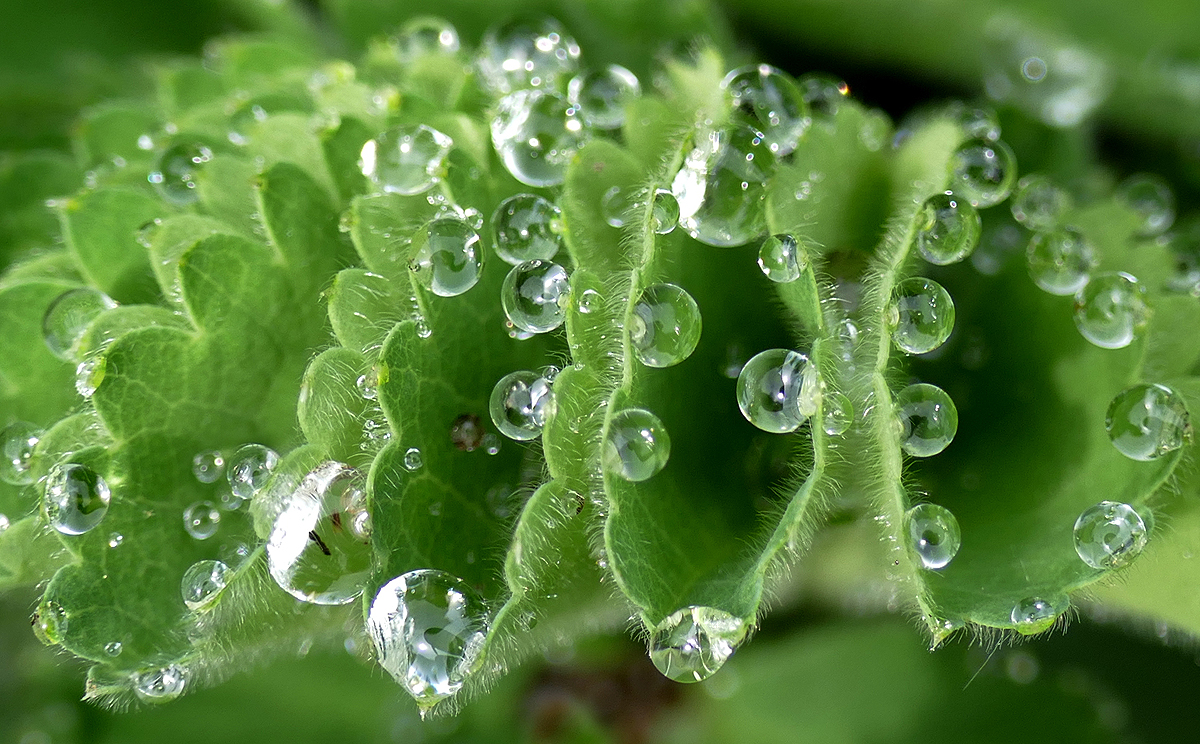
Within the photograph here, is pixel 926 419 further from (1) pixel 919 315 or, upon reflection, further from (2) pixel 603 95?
(2) pixel 603 95

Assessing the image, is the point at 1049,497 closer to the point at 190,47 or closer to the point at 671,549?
the point at 671,549

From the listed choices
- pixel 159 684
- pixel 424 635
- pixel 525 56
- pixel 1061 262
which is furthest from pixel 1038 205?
pixel 159 684

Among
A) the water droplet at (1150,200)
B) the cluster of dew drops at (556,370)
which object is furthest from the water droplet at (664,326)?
the water droplet at (1150,200)

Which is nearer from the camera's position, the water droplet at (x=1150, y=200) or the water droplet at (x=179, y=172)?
the water droplet at (x=179, y=172)

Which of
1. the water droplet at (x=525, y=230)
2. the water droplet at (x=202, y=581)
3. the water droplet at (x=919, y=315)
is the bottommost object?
the water droplet at (x=202, y=581)

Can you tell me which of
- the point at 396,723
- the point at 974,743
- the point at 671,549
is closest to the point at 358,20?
the point at 671,549

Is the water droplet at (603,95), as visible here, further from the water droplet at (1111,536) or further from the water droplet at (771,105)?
the water droplet at (1111,536)

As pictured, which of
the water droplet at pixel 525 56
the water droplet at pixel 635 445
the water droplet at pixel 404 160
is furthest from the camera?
the water droplet at pixel 525 56

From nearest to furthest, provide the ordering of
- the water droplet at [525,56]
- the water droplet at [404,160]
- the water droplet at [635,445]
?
1. the water droplet at [635,445]
2. the water droplet at [404,160]
3. the water droplet at [525,56]
